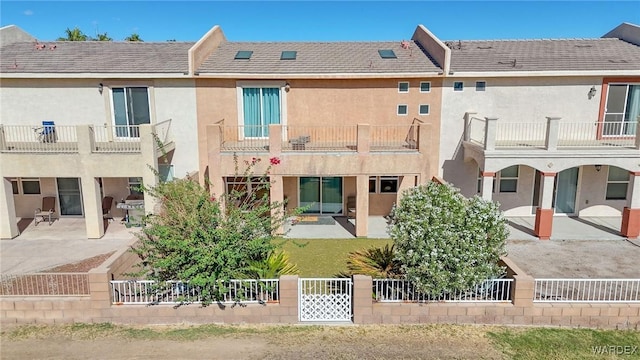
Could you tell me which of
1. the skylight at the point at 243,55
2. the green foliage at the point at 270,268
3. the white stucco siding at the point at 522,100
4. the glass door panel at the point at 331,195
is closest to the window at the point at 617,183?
the white stucco siding at the point at 522,100

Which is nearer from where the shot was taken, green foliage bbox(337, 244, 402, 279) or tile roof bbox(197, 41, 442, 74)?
green foliage bbox(337, 244, 402, 279)

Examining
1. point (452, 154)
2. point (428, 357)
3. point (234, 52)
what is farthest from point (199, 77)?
point (428, 357)

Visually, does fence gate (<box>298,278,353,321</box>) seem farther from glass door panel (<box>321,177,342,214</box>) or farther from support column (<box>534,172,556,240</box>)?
support column (<box>534,172,556,240</box>)

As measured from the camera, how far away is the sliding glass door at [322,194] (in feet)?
63.1

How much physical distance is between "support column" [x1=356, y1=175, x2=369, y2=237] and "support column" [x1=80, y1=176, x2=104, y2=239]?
1002 centimetres

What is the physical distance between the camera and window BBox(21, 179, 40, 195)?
19.0 metres

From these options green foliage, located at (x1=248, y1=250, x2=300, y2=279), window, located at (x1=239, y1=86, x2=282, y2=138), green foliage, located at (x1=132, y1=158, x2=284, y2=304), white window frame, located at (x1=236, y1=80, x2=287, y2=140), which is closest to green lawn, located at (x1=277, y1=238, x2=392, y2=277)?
green foliage, located at (x1=248, y1=250, x2=300, y2=279)

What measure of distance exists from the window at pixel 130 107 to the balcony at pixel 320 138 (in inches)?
136

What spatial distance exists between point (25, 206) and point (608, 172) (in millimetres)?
26125

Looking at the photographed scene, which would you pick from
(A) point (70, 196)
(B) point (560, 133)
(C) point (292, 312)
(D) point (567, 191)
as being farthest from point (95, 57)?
(D) point (567, 191)

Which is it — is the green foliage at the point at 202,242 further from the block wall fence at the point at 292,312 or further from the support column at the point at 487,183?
the support column at the point at 487,183

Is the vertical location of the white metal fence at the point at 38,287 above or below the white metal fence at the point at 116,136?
below

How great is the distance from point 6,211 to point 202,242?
11.2m

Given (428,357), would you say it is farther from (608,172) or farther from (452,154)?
(608,172)
